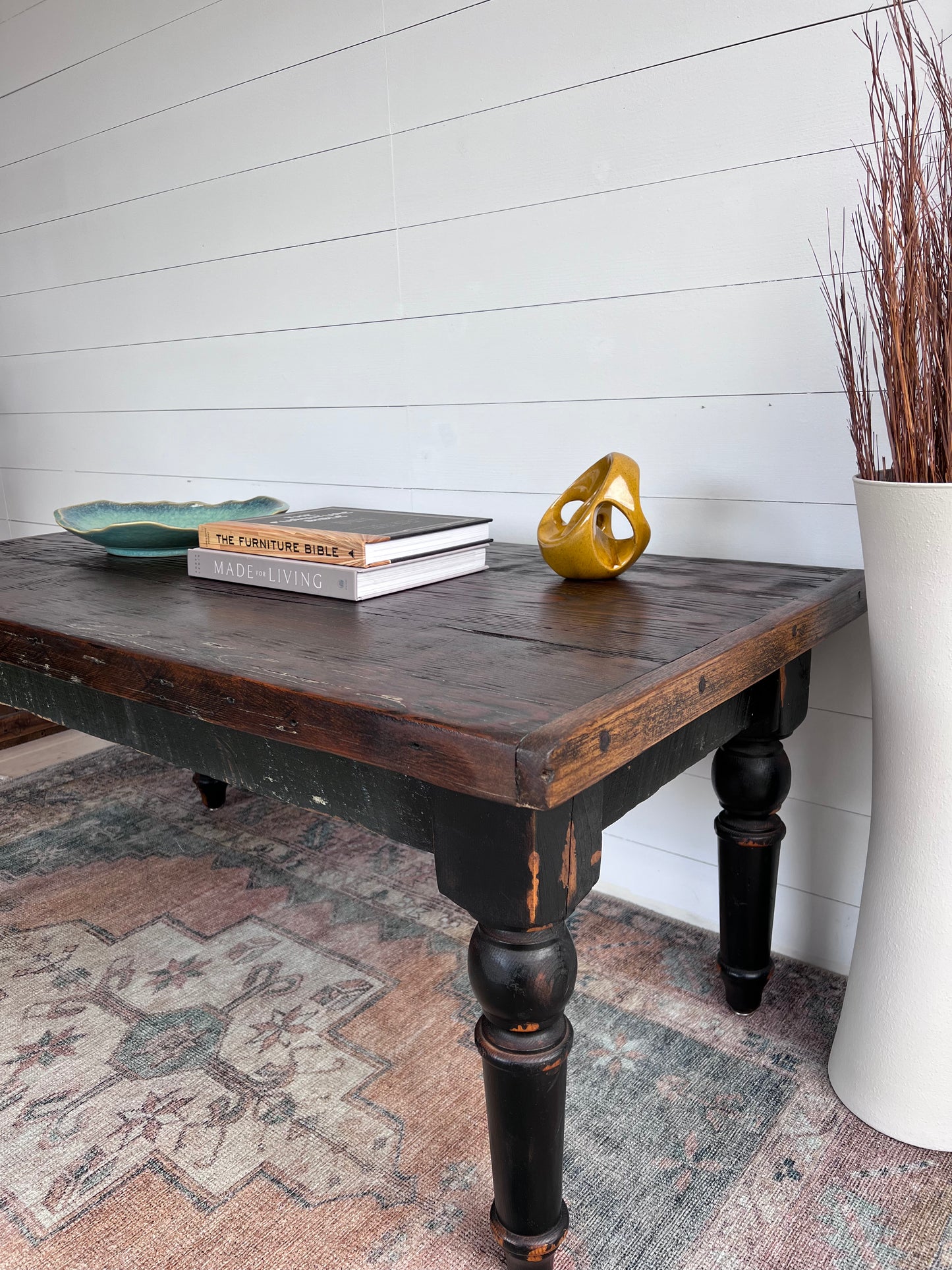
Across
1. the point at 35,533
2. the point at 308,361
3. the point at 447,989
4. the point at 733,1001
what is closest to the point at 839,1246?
the point at 733,1001

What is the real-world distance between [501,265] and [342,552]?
2.13 ft

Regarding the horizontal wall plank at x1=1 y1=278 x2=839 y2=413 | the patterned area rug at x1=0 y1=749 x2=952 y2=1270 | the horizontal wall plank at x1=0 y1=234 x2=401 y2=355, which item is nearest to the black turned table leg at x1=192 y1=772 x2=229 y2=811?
the patterned area rug at x1=0 y1=749 x2=952 y2=1270

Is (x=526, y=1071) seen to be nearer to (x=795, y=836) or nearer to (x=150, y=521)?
(x=795, y=836)

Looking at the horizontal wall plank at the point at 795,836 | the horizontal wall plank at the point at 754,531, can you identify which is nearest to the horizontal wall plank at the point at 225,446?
the horizontal wall plank at the point at 754,531

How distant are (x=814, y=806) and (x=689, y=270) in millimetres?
752

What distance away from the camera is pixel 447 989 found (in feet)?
4.19

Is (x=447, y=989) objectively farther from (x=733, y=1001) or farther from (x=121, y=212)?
(x=121, y=212)

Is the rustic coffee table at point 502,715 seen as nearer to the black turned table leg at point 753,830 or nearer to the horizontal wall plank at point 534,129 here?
the black turned table leg at point 753,830

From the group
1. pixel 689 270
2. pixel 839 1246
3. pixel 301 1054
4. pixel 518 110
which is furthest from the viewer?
pixel 518 110

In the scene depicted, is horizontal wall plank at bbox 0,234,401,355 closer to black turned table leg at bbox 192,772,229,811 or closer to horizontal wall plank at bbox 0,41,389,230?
horizontal wall plank at bbox 0,41,389,230

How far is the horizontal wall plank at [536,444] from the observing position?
124 cm

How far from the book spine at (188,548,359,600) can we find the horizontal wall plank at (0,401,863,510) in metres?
0.53

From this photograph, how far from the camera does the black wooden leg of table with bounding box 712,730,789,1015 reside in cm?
113

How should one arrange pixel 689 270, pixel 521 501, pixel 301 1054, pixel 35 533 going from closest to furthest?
1. pixel 301 1054
2. pixel 689 270
3. pixel 521 501
4. pixel 35 533
